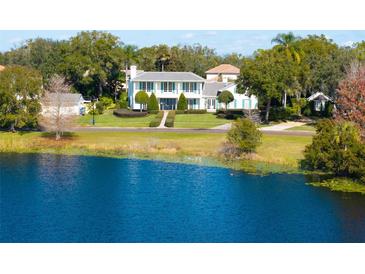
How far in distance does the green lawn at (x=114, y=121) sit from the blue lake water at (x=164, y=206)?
22432 mm

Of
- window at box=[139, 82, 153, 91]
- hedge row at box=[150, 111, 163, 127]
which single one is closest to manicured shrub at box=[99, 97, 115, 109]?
window at box=[139, 82, 153, 91]

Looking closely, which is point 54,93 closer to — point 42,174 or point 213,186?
point 42,174

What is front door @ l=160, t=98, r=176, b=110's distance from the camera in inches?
3484

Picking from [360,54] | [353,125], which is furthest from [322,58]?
[353,125]

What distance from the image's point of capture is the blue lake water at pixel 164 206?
33.5 meters

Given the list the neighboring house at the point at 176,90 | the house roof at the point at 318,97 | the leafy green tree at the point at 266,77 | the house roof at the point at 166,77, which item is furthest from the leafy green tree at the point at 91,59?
the house roof at the point at 318,97

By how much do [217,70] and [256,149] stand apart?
218ft

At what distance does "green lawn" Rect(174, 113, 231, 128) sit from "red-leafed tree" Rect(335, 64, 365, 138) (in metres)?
18.9

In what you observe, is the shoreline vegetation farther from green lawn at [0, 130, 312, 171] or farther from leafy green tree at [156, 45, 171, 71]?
leafy green tree at [156, 45, 171, 71]

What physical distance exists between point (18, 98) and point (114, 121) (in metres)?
14.8

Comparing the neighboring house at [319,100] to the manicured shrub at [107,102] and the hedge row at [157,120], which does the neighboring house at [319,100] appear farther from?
the manicured shrub at [107,102]

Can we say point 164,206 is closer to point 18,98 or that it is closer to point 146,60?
point 18,98

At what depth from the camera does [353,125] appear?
47781mm

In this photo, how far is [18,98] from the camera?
216ft
